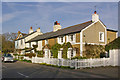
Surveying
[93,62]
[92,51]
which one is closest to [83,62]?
[93,62]

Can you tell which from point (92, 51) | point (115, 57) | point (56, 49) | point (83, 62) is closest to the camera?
point (83, 62)

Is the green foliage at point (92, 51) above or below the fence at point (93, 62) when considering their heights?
above

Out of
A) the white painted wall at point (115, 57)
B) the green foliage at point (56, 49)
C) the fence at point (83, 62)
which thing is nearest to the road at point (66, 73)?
the fence at point (83, 62)

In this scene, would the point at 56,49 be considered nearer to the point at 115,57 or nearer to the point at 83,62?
the point at 83,62

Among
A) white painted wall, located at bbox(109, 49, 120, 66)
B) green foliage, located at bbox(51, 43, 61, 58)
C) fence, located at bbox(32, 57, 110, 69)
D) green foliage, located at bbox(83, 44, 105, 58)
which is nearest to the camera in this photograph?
fence, located at bbox(32, 57, 110, 69)

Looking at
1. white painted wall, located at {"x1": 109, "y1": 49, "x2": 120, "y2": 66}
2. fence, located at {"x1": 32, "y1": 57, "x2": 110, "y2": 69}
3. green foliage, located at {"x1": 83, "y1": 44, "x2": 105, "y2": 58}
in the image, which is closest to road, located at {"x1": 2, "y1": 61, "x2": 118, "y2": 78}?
fence, located at {"x1": 32, "y1": 57, "x2": 110, "y2": 69}

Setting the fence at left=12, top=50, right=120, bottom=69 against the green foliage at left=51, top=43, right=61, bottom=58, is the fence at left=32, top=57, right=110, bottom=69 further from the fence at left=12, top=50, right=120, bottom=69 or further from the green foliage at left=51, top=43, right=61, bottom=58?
the green foliage at left=51, top=43, right=61, bottom=58

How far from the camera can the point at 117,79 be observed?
33.7 ft

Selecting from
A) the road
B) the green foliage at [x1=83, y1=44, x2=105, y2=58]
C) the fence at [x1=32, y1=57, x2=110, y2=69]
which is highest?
the green foliage at [x1=83, y1=44, x2=105, y2=58]

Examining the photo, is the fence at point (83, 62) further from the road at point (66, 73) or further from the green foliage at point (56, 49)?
the green foliage at point (56, 49)

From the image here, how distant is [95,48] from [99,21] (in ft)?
15.3

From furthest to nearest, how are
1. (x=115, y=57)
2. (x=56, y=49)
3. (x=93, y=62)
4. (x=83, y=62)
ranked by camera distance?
(x=56, y=49) < (x=115, y=57) < (x=93, y=62) < (x=83, y=62)

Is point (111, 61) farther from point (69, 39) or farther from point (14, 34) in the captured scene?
point (14, 34)

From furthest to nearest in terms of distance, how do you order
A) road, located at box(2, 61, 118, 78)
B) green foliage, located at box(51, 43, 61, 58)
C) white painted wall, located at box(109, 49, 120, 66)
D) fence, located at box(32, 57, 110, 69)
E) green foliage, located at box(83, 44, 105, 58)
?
1. green foliage, located at box(51, 43, 61, 58)
2. green foliage, located at box(83, 44, 105, 58)
3. white painted wall, located at box(109, 49, 120, 66)
4. fence, located at box(32, 57, 110, 69)
5. road, located at box(2, 61, 118, 78)
